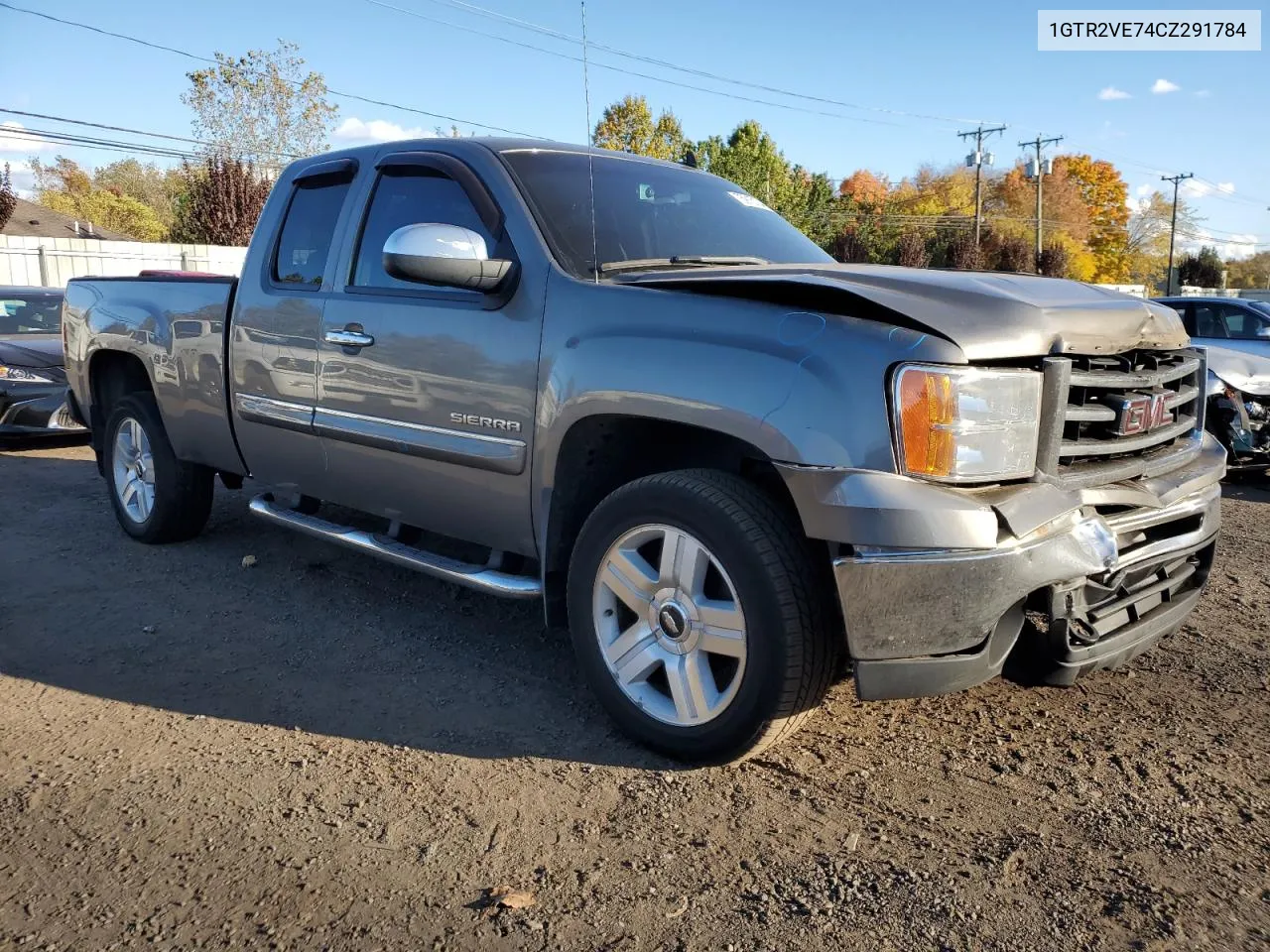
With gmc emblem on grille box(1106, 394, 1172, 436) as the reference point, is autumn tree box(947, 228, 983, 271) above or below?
above

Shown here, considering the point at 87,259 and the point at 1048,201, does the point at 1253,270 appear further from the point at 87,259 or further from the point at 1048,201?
the point at 87,259

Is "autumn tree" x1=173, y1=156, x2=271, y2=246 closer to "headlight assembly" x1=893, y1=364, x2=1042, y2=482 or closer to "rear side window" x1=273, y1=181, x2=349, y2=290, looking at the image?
"rear side window" x1=273, y1=181, x2=349, y2=290

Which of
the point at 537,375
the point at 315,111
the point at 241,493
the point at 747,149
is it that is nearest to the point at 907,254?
the point at 747,149

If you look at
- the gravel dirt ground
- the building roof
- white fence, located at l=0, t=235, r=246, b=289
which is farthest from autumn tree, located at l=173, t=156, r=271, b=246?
the gravel dirt ground

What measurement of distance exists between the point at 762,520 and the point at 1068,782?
121 centimetres

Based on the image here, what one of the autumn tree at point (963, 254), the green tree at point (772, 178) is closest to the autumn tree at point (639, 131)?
the green tree at point (772, 178)

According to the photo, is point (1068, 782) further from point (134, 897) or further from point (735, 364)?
point (134, 897)

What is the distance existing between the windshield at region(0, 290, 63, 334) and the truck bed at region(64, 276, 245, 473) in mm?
5427

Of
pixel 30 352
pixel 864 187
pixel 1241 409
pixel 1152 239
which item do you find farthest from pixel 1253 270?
pixel 30 352

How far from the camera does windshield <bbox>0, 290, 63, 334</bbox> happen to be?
10.3 metres

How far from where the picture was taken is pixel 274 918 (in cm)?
234

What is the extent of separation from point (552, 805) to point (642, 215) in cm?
223

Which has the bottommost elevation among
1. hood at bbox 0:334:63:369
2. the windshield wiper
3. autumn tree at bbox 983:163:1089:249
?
hood at bbox 0:334:63:369

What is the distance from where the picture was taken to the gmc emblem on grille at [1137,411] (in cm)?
295
